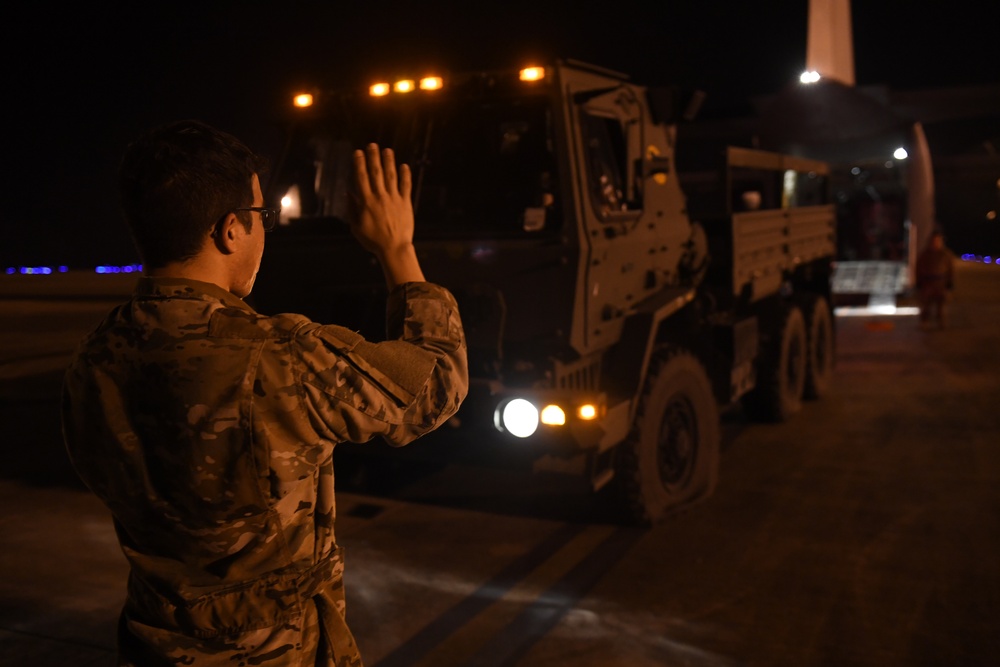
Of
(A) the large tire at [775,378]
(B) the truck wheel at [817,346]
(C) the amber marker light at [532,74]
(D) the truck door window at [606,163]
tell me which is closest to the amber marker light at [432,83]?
(C) the amber marker light at [532,74]

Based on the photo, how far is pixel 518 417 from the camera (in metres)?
4.76

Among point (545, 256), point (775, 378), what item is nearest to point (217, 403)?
point (545, 256)

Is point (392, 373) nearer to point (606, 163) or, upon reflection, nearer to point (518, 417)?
point (518, 417)

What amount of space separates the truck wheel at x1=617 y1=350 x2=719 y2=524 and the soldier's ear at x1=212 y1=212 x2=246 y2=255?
395 centimetres

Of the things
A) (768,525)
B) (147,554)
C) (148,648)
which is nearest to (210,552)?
(147,554)

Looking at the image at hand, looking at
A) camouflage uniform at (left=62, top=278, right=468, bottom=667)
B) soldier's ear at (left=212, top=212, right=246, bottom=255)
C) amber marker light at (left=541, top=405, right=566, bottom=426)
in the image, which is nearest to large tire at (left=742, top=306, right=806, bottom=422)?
amber marker light at (left=541, top=405, right=566, bottom=426)

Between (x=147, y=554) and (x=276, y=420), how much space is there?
15.1 inches

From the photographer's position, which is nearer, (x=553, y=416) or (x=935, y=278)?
(x=553, y=416)

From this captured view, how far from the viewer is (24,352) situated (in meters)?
7.86

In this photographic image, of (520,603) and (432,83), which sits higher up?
(432,83)

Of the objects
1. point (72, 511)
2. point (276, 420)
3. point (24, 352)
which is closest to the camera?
point (276, 420)

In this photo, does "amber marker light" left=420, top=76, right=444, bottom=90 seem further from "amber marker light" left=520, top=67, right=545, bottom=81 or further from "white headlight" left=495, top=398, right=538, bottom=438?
"white headlight" left=495, top=398, right=538, bottom=438

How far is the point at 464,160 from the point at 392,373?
373 centimetres

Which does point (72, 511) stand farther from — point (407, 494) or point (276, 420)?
point (276, 420)
